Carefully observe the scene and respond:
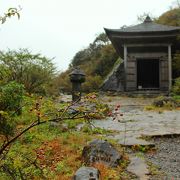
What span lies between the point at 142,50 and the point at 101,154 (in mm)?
16789

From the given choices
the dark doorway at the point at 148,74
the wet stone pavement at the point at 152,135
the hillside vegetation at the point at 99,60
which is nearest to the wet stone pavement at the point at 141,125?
the wet stone pavement at the point at 152,135

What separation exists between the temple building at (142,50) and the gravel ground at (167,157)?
1285cm

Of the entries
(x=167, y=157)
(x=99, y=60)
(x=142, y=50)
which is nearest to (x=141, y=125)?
(x=167, y=157)

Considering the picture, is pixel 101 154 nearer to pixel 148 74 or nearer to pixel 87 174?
pixel 87 174

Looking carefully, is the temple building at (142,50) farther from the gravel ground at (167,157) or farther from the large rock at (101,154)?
the large rock at (101,154)

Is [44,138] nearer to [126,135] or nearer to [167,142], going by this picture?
[126,135]

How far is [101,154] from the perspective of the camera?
6.35m

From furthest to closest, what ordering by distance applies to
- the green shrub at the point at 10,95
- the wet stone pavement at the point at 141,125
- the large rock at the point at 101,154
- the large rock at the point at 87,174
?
1. the wet stone pavement at the point at 141,125
2. the large rock at the point at 101,154
3. the large rock at the point at 87,174
4. the green shrub at the point at 10,95

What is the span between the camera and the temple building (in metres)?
21.1

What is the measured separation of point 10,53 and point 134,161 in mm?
10718

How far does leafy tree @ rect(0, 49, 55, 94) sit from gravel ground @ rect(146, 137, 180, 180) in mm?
7004

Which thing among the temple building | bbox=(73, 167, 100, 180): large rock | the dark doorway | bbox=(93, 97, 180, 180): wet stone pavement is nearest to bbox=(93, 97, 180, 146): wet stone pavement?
bbox=(93, 97, 180, 180): wet stone pavement

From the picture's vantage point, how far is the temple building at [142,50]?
2108 centimetres

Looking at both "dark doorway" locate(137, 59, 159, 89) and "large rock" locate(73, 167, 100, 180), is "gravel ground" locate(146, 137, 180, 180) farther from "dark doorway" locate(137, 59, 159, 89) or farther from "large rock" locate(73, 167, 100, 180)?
"dark doorway" locate(137, 59, 159, 89)
